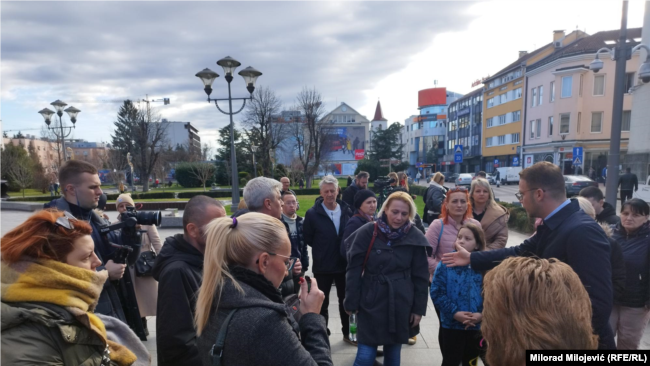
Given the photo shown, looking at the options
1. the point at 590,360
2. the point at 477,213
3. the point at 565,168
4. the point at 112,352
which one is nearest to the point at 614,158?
the point at 477,213

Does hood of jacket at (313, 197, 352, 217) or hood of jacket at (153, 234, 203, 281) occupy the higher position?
hood of jacket at (153, 234, 203, 281)

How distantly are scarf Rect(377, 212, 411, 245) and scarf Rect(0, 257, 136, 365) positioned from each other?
231 centimetres

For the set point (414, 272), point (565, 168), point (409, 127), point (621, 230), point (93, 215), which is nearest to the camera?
point (93, 215)

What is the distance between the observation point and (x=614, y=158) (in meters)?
7.03

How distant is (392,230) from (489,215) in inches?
64.2

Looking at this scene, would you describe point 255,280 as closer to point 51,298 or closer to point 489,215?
point 51,298

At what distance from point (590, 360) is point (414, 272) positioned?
79.1 inches

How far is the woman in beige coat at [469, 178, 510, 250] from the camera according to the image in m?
4.02

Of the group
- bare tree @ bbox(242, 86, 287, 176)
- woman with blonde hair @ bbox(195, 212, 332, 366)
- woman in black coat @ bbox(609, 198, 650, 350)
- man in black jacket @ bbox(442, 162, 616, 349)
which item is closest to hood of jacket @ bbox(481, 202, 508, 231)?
woman in black coat @ bbox(609, 198, 650, 350)

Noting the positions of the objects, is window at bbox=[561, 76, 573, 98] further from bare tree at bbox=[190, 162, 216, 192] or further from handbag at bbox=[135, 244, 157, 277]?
handbag at bbox=[135, 244, 157, 277]

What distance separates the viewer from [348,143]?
82.2 m

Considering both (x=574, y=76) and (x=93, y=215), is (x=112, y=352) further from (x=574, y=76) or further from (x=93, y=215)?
(x=574, y=76)

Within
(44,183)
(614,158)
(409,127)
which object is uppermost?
(409,127)

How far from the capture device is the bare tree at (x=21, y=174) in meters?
30.5
